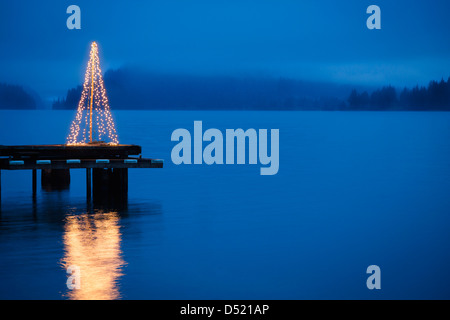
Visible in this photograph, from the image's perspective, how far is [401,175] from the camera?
169 feet

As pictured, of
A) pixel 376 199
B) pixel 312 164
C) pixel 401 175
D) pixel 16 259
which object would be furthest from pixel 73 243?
pixel 312 164

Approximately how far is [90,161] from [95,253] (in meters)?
7.81

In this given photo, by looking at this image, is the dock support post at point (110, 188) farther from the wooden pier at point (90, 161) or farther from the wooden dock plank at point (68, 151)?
the wooden dock plank at point (68, 151)

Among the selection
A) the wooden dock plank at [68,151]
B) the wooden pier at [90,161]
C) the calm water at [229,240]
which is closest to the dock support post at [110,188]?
the wooden pier at [90,161]

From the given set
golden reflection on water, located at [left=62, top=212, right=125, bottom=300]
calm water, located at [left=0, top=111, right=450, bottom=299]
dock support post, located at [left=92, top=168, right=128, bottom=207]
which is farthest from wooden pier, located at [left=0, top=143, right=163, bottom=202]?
golden reflection on water, located at [left=62, top=212, right=125, bottom=300]

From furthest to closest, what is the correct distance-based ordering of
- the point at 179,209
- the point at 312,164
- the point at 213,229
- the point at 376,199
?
the point at 312,164 < the point at 376,199 < the point at 179,209 < the point at 213,229

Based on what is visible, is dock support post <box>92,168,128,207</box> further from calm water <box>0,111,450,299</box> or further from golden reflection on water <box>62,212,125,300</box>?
golden reflection on water <box>62,212,125,300</box>

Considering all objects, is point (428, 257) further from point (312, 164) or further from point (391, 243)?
point (312, 164)

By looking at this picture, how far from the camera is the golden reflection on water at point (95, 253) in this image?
665 inches

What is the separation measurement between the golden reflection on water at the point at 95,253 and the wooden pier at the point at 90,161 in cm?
207

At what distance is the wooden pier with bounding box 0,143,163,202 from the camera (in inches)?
1074

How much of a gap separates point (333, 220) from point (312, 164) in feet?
101

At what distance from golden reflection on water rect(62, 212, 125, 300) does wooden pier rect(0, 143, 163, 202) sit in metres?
2.07

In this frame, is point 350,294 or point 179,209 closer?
point 350,294
